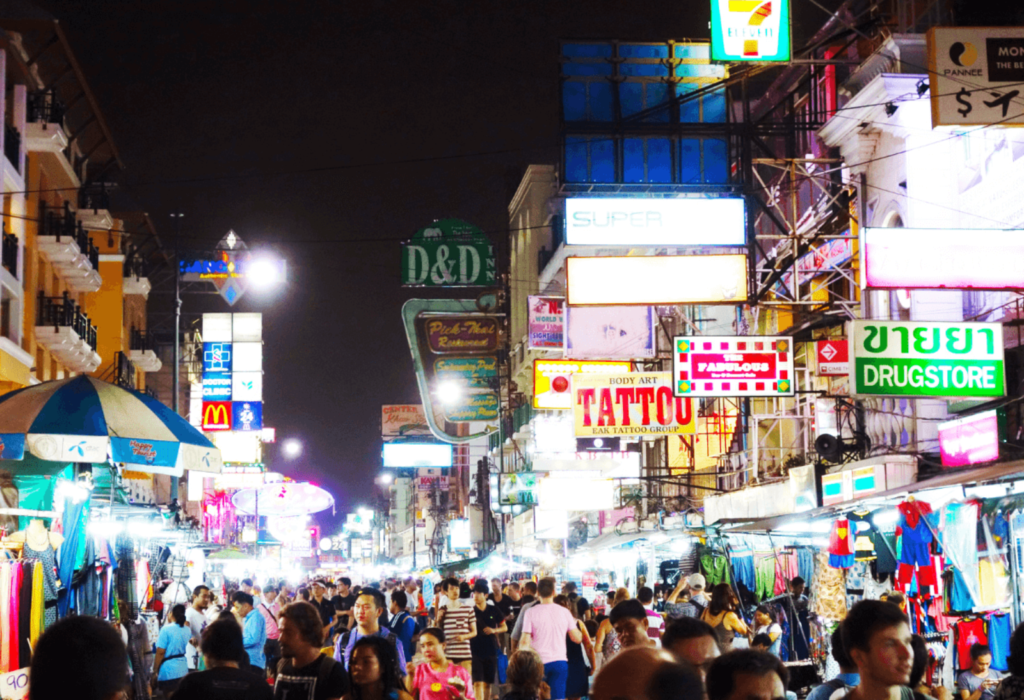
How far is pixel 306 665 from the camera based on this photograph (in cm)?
759

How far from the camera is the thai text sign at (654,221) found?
20.8 metres

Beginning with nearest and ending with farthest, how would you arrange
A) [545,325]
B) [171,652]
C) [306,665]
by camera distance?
[306,665]
[171,652]
[545,325]

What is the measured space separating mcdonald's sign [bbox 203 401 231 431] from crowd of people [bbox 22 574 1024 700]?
29581 millimetres

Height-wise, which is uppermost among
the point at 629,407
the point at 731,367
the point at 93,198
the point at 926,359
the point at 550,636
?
the point at 93,198

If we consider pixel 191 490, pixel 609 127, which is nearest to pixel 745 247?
pixel 609 127

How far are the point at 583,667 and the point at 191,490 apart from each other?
48283mm

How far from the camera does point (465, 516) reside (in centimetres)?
9119

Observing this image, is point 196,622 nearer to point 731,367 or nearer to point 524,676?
point 524,676

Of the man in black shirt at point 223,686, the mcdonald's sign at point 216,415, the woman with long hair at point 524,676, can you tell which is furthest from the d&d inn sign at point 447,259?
the man in black shirt at point 223,686

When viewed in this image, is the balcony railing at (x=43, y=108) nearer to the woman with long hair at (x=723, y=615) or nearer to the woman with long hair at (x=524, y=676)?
the woman with long hair at (x=723, y=615)

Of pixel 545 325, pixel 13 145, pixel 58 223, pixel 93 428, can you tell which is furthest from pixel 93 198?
pixel 93 428

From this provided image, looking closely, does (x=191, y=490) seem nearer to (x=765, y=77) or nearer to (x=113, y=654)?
(x=765, y=77)

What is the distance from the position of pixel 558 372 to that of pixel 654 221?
10479 mm

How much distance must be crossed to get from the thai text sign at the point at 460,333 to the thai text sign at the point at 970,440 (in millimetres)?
17011
